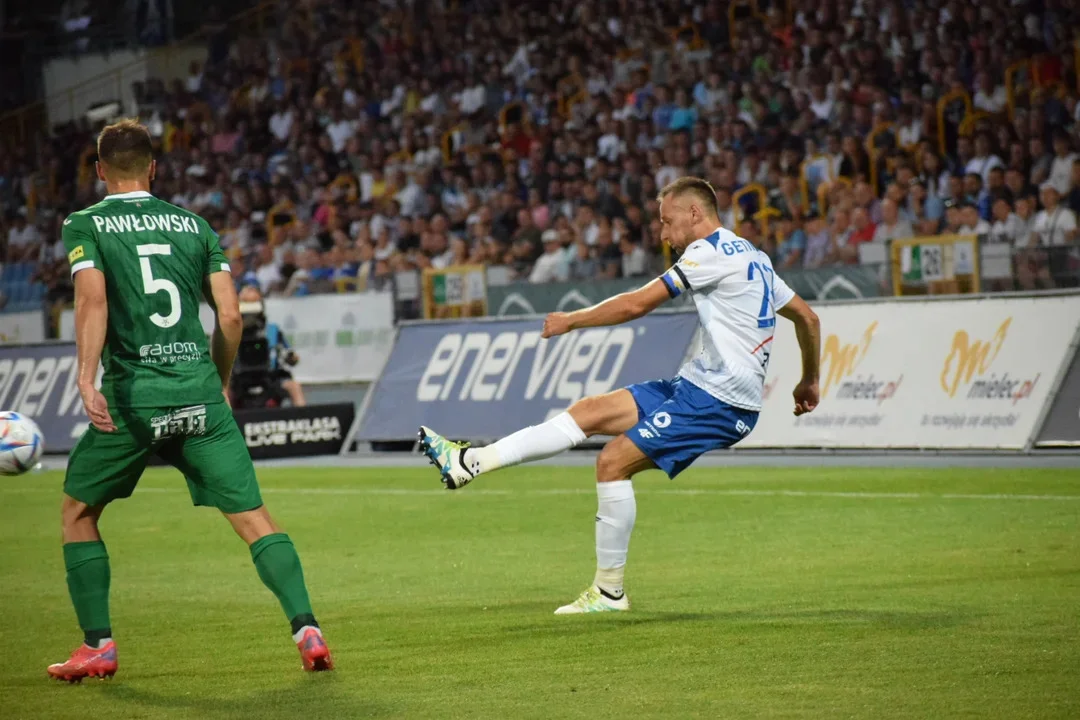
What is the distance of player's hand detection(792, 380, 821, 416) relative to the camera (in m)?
8.66

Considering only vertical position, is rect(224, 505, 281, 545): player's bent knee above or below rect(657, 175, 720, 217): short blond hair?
below

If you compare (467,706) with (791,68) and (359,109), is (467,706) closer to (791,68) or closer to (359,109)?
(791,68)

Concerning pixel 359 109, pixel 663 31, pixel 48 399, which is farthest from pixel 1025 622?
pixel 359 109

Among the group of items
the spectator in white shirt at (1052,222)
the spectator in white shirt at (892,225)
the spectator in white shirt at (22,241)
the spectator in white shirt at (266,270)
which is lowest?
the spectator in white shirt at (22,241)

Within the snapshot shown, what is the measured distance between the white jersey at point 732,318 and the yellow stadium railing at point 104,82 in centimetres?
3149

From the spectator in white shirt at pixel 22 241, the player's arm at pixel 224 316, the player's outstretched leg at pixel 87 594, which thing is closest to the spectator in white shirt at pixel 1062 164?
the player's arm at pixel 224 316

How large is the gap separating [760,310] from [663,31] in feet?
66.2

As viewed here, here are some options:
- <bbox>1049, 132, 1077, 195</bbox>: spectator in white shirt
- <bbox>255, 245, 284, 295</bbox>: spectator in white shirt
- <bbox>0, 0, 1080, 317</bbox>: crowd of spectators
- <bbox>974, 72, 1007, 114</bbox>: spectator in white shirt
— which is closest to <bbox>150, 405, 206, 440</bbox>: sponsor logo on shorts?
<bbox>0, 0, 1080, 317</bbox>: crowd of spectators

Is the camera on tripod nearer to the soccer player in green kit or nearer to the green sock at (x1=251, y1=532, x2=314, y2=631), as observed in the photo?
the soccer player in green kit

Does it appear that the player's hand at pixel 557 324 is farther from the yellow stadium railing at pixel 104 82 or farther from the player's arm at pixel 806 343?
the yellow stadium railing at pixel 104 82

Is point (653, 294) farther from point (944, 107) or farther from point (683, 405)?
point (944, 107)

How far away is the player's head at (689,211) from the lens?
324 inches

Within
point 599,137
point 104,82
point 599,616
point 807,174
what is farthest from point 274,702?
point 104,82

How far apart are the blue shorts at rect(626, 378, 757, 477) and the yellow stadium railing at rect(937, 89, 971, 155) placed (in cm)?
1448
